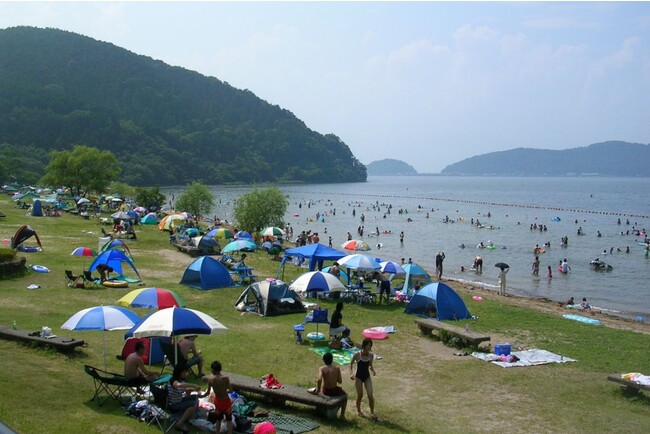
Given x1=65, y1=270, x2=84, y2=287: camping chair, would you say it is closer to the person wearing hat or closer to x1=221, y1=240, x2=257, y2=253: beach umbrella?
x1=221, y1=240, x2=257, y2=253: beach umbrella

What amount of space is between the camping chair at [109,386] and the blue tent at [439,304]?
35.7ft

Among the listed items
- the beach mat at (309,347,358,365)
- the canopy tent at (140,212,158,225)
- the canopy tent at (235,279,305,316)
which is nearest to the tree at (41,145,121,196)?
the canopy tent at (140,212,158,225)

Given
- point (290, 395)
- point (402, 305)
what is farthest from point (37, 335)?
point (402, 305)

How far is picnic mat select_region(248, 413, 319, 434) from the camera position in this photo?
850 cm

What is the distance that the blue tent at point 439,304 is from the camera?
18.2 meters

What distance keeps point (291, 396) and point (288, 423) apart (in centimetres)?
69

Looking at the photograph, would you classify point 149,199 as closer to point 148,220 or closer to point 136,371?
point 148,220

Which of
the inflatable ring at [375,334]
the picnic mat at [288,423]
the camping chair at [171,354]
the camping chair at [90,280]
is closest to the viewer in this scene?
the picnic mat at [288,423]

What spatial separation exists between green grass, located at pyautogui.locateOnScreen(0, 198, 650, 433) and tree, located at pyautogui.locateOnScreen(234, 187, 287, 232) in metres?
20.9

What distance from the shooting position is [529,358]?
13938mm

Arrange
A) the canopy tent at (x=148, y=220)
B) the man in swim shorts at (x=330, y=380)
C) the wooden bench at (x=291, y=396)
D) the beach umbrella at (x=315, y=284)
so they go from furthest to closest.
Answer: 1. the canopy tent at (x=148, y=220)
2. the beach umbrella at (x=315, y=284)
3. the man in swim shorts at (x=330, y=380)
4. the wooden bench at (x=291, y=396)

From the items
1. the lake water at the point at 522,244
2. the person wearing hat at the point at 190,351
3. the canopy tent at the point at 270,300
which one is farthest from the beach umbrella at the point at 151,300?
the lake water at the point at 522,244

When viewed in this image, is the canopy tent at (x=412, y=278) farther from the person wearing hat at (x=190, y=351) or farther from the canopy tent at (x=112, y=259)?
the person wearing hat at (x=190, y=351)

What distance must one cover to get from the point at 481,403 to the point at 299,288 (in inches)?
321
